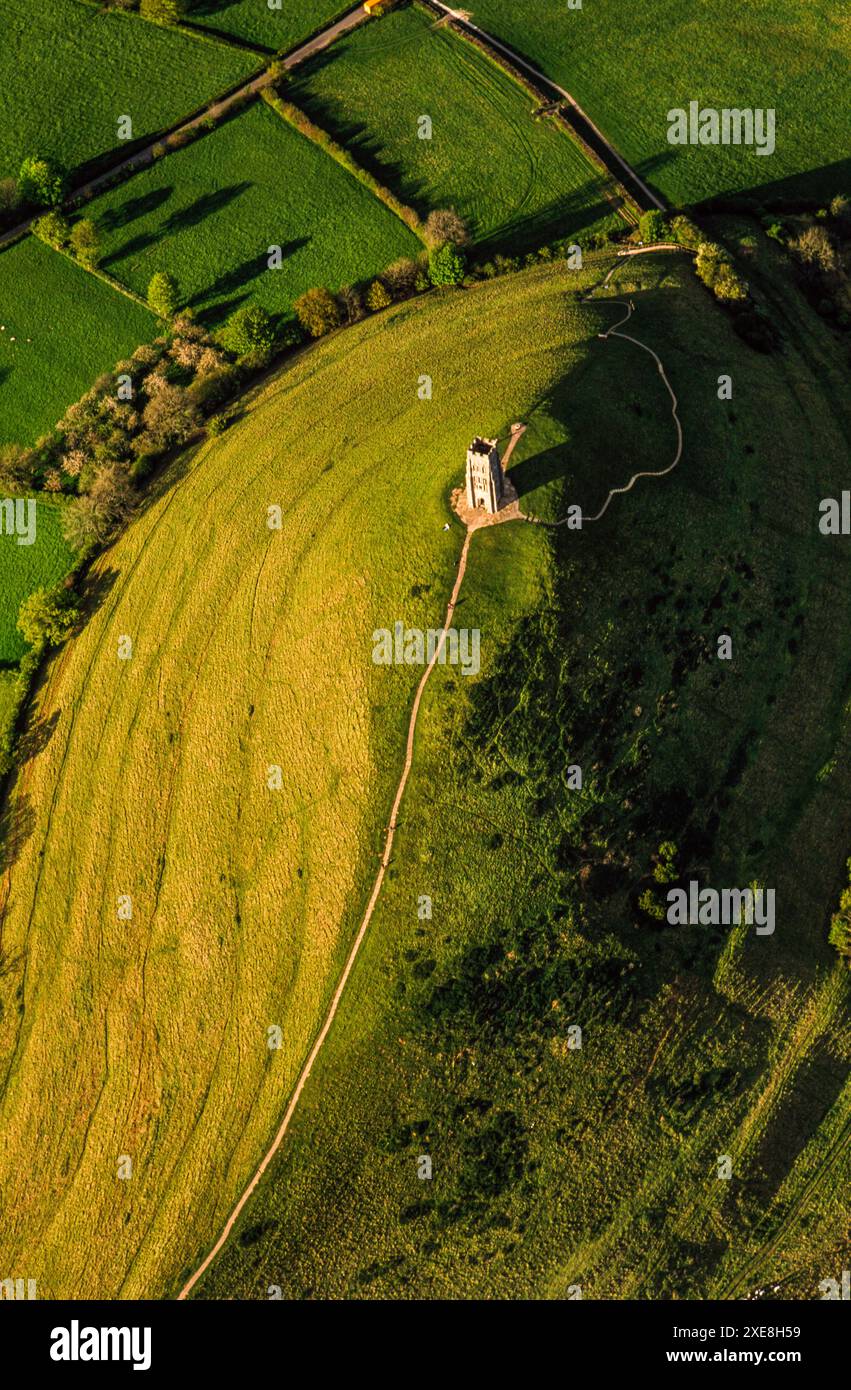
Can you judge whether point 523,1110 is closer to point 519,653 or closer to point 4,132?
point 519,653

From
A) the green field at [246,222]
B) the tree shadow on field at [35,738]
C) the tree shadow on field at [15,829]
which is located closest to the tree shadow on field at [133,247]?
the green field at [246,222]

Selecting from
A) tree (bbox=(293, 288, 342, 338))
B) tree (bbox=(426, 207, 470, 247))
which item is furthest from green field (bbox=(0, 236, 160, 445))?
tree (bbox=(426, 207, 470, 247))

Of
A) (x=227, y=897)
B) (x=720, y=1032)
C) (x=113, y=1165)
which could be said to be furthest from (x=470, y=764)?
(x=113, y=1165)

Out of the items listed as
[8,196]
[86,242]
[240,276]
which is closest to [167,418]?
[240,276]

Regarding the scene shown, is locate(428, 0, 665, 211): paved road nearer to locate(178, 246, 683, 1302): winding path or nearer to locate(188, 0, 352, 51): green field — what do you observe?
locate(188, 0, 352, 51): green field

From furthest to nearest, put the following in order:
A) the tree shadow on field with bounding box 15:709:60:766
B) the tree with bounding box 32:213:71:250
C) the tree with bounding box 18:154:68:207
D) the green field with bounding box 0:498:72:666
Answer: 1. the tree with bounding box 18:154:68:207
2. the tree with bounding box 32:213:71:250
3. the green field with bounding box 0:498:72:666
4. the tree shadow on field with bounding box 15:709:60:766

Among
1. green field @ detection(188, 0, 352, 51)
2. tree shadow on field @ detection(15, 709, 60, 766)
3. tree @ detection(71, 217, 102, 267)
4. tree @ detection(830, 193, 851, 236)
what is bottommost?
tree shadow on field @ detection(15, 709, 60, 766)
